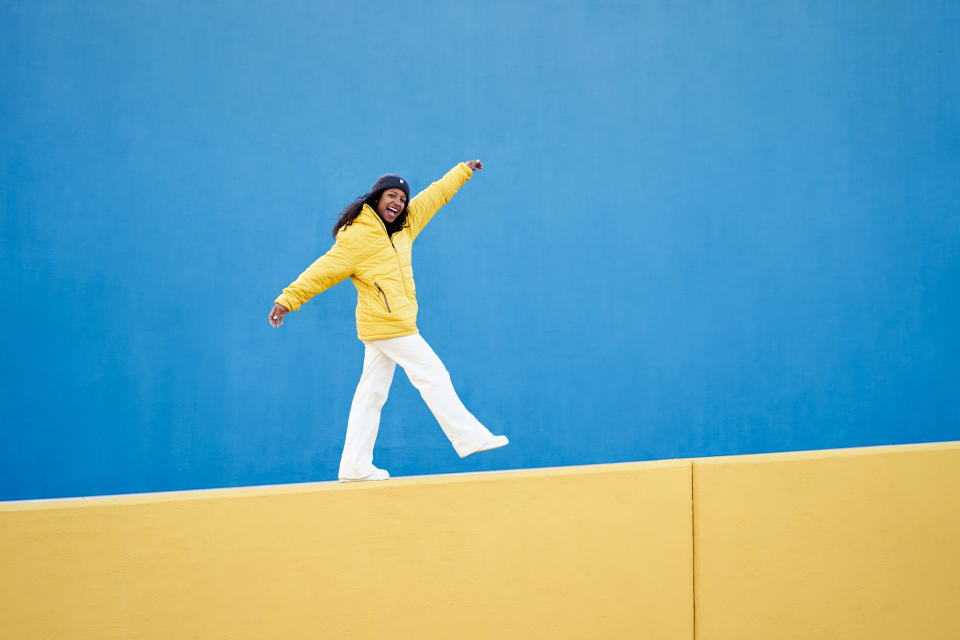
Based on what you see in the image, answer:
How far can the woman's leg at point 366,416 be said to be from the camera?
3.17 metres

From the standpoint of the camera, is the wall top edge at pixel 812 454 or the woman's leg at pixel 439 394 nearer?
the wall top edge at pixel 812 454

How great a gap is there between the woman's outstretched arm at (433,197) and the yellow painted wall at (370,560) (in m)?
1.57

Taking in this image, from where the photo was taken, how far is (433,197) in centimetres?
357

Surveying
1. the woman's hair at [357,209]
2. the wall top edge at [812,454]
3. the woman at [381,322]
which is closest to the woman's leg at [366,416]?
the woman at [381,322]

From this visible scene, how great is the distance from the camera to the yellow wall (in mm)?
1999

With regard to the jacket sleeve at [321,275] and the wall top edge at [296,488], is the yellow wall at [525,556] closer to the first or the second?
the wall top edge at [296,488]

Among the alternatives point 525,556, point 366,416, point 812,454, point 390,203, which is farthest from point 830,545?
point 390,203

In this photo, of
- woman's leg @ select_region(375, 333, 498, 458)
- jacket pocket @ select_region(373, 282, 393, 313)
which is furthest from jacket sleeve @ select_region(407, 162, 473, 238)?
woman's leg @ select_region(375, 333, 498, 458)

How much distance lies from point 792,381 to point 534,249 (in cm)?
238

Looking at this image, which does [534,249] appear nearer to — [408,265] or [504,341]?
[504,341]

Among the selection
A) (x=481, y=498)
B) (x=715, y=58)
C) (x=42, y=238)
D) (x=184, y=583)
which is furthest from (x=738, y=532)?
(x=42, y=238)

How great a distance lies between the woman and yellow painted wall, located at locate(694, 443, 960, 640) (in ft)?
3.63

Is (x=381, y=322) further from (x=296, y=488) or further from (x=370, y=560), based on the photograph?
(x=370, y=560)

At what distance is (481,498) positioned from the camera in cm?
224
